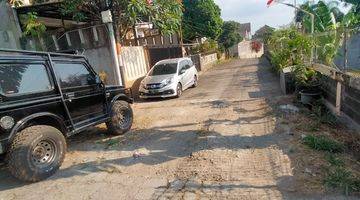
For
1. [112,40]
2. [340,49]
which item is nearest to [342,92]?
[340,49]

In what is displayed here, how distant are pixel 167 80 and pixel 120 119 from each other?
533 cm

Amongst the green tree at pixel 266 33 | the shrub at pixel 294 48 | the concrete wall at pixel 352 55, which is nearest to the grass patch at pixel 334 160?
the concrete wall at pixel 352 55

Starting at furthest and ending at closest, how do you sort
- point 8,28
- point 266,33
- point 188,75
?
point 266,33, point 188,75, point 8,28

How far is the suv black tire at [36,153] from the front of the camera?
15.9ft

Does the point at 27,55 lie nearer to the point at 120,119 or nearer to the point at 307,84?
the point at 120,119

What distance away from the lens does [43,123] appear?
5.63 meters

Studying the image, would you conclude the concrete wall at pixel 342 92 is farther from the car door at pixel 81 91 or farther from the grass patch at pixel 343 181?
the car door at pixel 81 91

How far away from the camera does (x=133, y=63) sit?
14.6 metres

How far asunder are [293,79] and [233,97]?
2132 millimetres

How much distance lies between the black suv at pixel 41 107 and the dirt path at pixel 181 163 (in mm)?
437

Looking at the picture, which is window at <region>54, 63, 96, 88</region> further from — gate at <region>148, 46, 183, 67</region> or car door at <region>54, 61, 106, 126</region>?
gate at <region>148, 46, 183, 67</region>

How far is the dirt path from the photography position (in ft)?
15.0

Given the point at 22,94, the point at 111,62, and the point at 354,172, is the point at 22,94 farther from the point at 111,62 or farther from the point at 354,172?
the point at 111,62

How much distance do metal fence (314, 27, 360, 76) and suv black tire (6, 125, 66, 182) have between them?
6305mm
